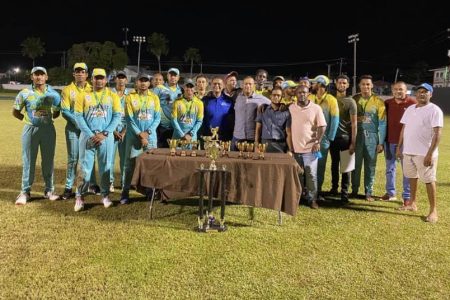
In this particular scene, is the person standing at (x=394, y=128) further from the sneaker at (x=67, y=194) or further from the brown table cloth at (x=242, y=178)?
the sneaker at (x=67, y=194)

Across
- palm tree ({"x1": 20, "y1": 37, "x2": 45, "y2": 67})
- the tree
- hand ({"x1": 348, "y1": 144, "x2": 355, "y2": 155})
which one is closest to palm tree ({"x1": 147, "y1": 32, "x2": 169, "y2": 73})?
the tree

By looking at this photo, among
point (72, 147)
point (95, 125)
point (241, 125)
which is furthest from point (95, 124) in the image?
point (241, 125)

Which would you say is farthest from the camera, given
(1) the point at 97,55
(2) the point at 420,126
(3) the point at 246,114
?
(1) the point at 97,55

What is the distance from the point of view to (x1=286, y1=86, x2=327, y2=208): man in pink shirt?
618 centimetres

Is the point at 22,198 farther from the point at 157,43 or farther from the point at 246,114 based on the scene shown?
the point at 157,43

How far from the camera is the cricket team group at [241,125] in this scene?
5.92m

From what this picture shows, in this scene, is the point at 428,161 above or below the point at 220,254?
above

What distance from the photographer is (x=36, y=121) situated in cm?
610

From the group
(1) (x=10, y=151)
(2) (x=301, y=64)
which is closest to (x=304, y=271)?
(1) (x=10, y=151)

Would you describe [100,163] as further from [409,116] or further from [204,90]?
[409,116]

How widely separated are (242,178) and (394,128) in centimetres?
319

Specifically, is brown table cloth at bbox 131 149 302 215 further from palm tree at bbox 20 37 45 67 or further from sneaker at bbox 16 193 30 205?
palm tree at bbox 20 37 45 67

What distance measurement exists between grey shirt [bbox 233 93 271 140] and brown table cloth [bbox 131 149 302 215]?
4.39 ft

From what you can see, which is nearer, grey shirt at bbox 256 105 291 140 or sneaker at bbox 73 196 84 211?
sneaker at bbox 73 196 84 211
